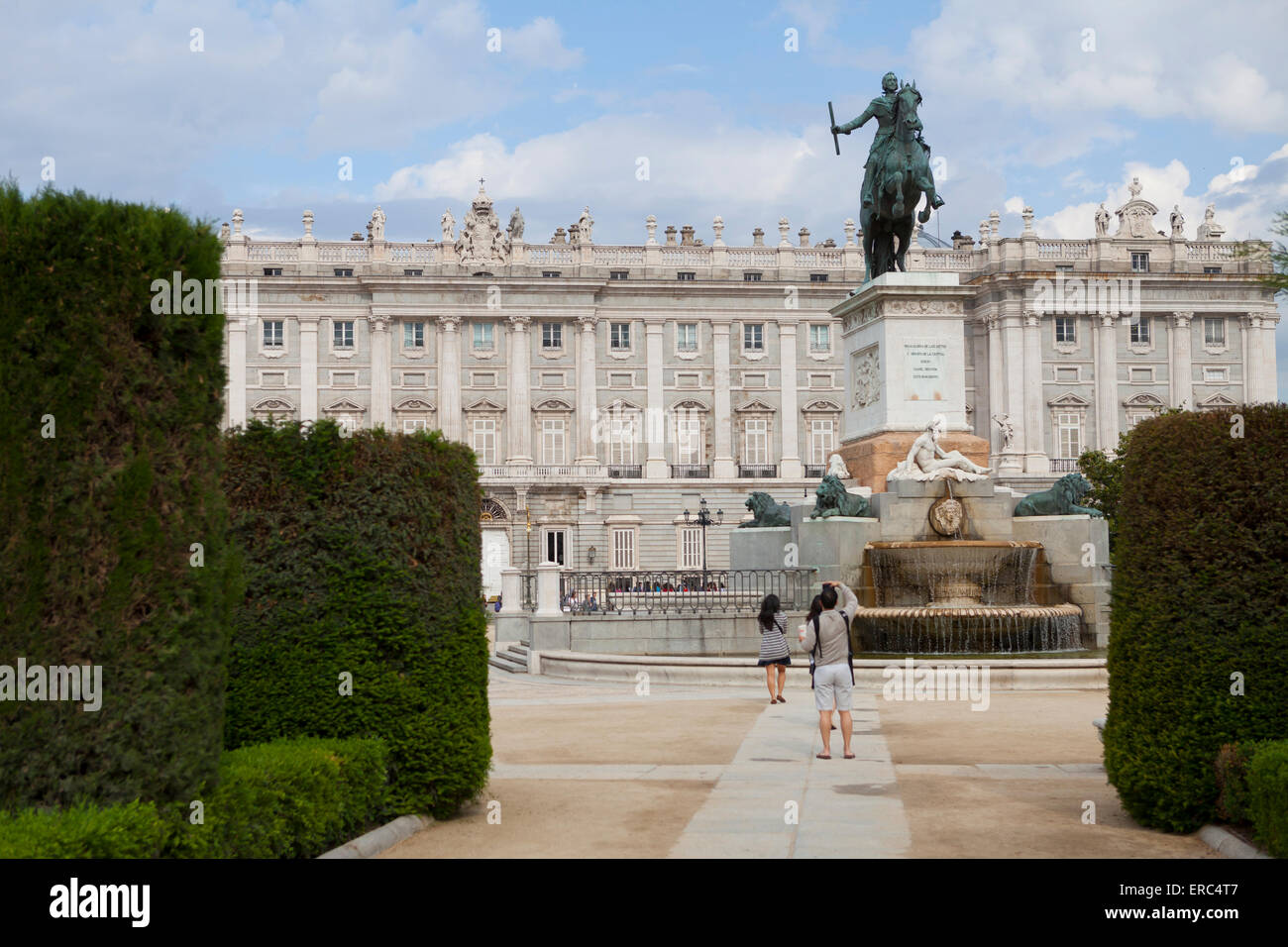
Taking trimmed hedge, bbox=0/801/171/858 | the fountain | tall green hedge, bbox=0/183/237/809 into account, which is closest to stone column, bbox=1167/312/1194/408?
the fountain

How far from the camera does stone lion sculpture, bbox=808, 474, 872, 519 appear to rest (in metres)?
19.2

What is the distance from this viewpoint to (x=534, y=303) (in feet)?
233

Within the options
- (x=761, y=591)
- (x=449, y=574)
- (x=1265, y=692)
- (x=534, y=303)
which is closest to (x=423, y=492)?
(x=449, y=574)

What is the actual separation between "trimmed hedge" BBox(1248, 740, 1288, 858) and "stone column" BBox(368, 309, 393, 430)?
6528 cm

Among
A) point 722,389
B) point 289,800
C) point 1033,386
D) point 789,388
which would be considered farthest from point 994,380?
point 289,800

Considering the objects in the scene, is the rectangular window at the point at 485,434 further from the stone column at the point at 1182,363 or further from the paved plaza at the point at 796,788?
the paved plaza at the point at 796,788

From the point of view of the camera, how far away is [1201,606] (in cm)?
768

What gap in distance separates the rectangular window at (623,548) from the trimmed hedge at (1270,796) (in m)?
62.8

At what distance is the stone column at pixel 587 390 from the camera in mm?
70625

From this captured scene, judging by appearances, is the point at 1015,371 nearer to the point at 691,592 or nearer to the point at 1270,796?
the point at 691,592

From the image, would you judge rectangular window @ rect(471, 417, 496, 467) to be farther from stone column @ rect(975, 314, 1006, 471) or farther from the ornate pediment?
stone column @ rect(975, 314, 1006, 471)

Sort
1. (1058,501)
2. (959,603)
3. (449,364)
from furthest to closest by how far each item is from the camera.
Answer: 1. (449,364)
2. (1058,501)
3. (959,603)

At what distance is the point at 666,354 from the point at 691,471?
250 inches
